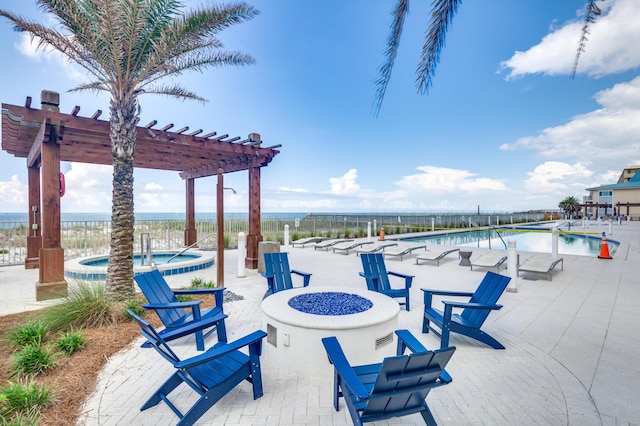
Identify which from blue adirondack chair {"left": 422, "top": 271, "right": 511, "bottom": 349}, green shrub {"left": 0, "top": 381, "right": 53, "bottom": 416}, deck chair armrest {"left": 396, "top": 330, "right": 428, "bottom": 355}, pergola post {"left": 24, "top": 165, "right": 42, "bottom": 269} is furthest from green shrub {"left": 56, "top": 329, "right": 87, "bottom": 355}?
pergola post {"left": 24, "top": 165, "right": 42, "bottom": 269}

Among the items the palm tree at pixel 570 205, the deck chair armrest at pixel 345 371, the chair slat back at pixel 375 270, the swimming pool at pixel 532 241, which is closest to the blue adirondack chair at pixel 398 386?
the deck chair armrest at pixel 345 371

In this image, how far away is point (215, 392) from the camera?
227 cm

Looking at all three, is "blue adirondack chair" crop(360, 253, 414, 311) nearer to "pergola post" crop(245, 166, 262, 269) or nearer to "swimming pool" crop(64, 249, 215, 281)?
"pergola post" crop(245, 166, 262, 269)

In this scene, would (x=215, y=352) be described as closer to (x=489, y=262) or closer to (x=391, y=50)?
(x=391, y=50)

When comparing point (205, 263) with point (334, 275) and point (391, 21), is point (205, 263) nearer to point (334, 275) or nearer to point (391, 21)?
point (334, 275)

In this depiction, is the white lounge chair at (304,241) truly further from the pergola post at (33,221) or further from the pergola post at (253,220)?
the pergola post at (33,221)

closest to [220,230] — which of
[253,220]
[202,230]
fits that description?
[253,220]

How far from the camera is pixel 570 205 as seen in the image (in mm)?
35219

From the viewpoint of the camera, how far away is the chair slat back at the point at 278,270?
4956 mm

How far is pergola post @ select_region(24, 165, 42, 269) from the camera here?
328 inches

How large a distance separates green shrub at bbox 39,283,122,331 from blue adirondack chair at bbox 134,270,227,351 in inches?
36.0

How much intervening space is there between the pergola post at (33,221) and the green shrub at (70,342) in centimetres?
687

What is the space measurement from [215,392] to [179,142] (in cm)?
650

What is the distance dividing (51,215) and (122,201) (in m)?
1.83
